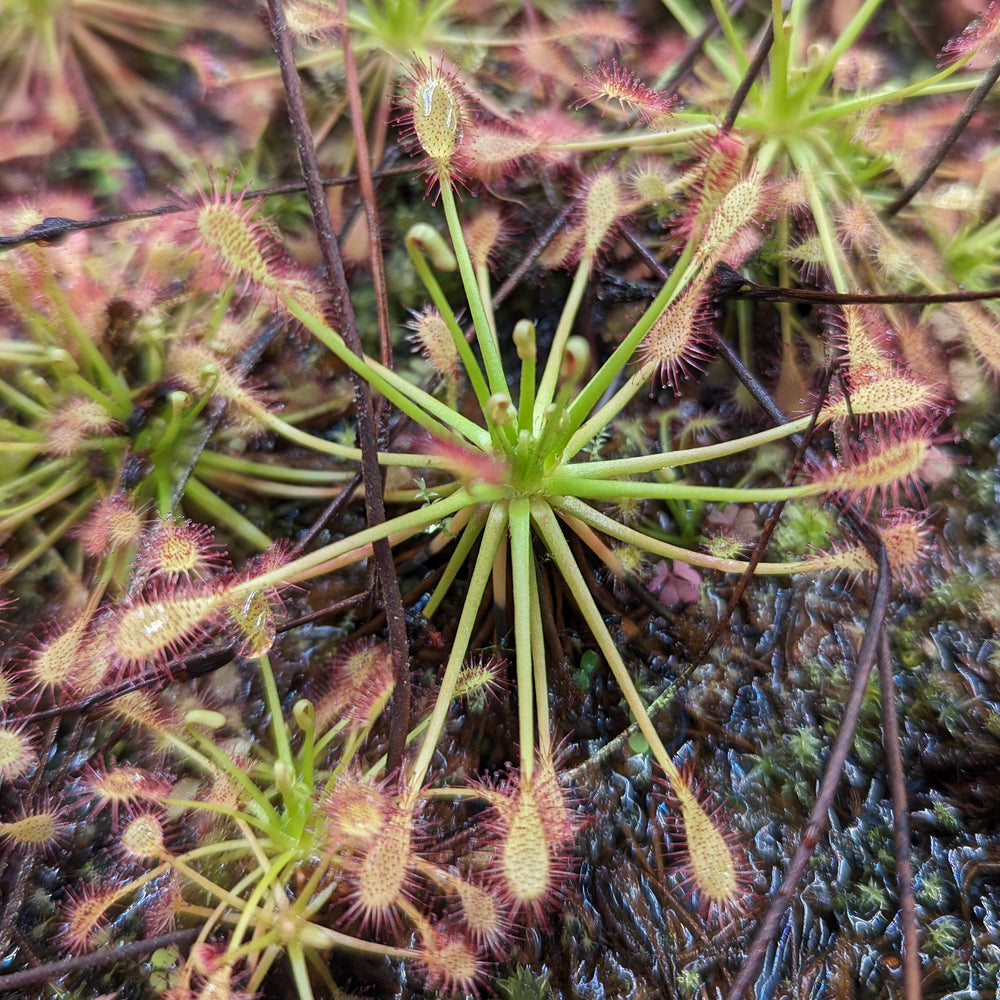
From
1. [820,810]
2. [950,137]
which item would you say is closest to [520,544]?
[820,810]

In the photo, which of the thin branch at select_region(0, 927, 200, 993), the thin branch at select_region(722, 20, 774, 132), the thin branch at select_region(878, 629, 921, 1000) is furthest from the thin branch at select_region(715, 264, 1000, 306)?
the thin branch at select_region(0, 927, 200, 993)

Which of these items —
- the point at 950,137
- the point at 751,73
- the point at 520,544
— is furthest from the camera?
the point at 950,137

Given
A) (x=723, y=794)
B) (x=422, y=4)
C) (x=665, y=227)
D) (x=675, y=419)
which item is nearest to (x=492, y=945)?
(x=723, y=794)

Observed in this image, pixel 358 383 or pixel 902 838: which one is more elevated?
pixel 358 383

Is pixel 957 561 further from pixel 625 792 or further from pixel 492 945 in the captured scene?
pixel 492 945

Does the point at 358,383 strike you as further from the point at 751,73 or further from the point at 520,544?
the point at 751,73

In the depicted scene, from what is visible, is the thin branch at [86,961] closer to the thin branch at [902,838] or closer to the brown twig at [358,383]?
the brown twig at [358,383]
